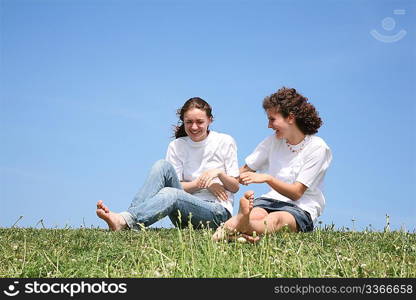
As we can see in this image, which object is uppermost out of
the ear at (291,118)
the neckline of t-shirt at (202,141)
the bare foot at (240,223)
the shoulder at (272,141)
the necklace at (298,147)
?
the neckline of t-shirt at (202,141)

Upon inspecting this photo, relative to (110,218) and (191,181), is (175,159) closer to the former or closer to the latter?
(191,181)

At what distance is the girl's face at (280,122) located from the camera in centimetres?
725

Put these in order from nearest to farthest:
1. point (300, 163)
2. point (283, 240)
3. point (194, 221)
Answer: point (283, 240)
point (300, 163)
point (194, 221)

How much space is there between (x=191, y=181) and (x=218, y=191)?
47 cm

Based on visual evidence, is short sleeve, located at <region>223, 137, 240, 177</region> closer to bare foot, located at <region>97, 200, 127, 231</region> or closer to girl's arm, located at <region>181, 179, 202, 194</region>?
girl's arm, located at <region>181, 179, 202, 194</region>

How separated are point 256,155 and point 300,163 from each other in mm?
659

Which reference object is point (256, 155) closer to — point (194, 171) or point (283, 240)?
point (194, 171)

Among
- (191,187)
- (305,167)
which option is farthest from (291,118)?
(191,187)

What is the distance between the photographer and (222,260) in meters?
4.09

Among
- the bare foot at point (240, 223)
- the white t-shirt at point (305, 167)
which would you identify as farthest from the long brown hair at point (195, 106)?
the bare foot at point (240, 223)

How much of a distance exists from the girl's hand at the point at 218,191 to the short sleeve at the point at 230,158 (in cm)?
22

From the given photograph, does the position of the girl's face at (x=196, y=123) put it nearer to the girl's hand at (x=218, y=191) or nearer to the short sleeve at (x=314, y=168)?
the girl's hand at (x=218, y=191)

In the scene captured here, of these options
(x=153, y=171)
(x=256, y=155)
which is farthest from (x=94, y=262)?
(x=256, y=155)

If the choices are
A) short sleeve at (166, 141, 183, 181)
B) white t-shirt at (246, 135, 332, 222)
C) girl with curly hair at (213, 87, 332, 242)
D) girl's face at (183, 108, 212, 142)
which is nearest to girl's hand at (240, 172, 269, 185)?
girl with curly hair at (213, 87, 332, 242)
